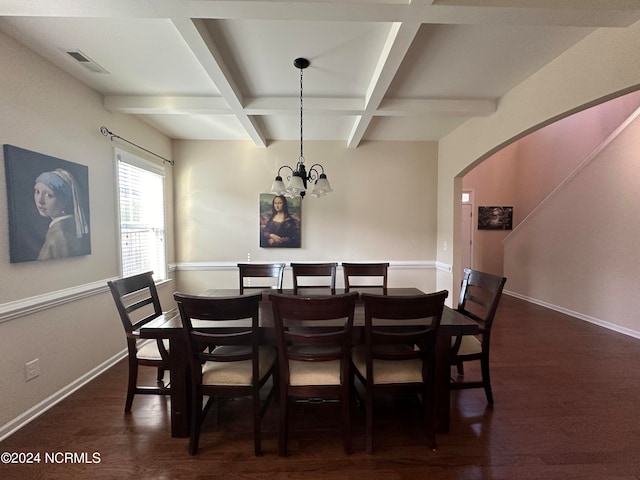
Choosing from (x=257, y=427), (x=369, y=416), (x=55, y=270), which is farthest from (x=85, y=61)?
(x=369, y=416)

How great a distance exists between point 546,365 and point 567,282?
2403 millimetres

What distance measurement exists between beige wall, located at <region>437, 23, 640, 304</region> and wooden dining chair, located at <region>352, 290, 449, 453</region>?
1814 mm

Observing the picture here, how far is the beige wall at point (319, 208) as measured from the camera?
4078 millimetres

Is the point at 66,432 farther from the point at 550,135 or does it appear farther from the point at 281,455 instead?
the point at 550,135

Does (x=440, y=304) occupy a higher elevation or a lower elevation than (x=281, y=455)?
higher

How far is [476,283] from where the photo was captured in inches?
89.8

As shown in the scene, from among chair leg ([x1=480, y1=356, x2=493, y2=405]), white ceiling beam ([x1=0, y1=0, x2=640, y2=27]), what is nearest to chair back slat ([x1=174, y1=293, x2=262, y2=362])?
white ceiling beam ([x1=0, y1=0, x2=640, y2=27])

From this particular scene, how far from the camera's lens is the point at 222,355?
5.34 feet

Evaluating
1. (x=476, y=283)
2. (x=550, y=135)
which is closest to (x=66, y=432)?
(x=476, y=283)

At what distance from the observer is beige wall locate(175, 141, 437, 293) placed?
161 inches

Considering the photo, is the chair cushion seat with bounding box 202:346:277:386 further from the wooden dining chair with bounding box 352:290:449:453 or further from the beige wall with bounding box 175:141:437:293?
the beige wall with bounding box 175:141:437:293

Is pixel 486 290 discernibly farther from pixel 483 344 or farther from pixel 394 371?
pixel 394 371

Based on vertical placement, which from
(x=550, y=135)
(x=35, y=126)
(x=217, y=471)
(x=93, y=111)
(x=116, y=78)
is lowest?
(x=217, y=471)

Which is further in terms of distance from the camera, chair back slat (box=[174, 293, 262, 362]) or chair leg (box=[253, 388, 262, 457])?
chair leg (box=[253, 388, 262, 457])
